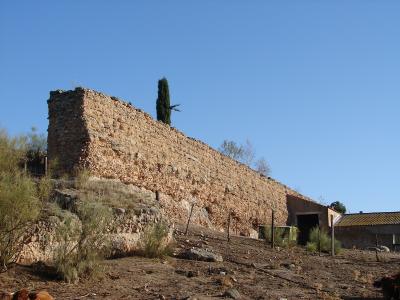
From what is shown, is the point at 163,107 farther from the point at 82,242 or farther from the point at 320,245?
the point at 82,242

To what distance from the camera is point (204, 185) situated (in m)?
23.8

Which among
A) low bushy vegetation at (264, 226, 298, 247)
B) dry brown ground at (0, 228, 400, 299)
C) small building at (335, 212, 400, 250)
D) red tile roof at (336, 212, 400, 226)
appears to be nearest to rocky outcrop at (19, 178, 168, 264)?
dry brown ground at (0, 228, 400, 299)

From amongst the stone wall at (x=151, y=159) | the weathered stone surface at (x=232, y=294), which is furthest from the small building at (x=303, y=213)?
the weathered stone surface at (x=232, y=294)

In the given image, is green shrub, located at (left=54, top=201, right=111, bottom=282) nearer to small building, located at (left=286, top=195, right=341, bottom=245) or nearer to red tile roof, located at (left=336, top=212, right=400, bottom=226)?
small building, located at (left=286, top=195, right=341, bottom=245)

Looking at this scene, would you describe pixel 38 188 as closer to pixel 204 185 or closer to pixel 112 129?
pixel 112 129

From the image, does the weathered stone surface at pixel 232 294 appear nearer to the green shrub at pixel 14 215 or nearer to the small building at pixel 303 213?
the green shrub at pixel 14 215

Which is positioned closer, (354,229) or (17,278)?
(17,278)

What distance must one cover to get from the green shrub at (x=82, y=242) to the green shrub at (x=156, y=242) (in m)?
1.19

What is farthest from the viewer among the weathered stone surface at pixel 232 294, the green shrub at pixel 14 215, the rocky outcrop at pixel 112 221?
the rocky outcrop at pixel 112 221

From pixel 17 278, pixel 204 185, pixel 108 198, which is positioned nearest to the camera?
pixel 17 278

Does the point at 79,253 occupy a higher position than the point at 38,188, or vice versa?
the point at 38,188

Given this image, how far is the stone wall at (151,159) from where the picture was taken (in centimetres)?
1709

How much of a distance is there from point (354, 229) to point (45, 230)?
24.8m

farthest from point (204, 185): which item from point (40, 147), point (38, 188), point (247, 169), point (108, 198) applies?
point (38, 188)
